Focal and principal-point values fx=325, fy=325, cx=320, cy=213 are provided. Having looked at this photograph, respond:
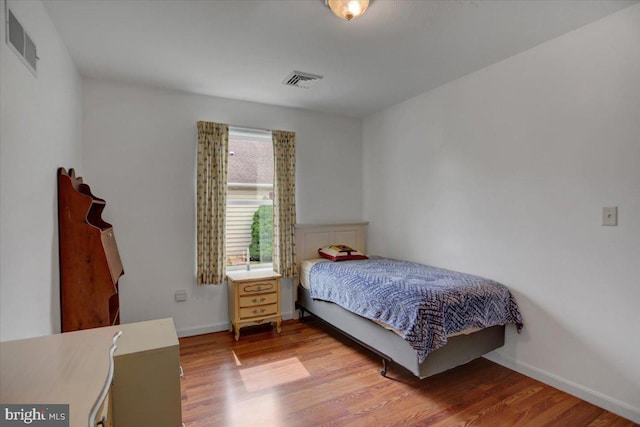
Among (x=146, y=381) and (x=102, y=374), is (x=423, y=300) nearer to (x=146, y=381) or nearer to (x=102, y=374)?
(x=146, y=381)

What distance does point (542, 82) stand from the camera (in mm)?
2439

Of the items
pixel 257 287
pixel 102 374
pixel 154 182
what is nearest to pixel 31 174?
pixel 102 374

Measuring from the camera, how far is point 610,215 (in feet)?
6.87

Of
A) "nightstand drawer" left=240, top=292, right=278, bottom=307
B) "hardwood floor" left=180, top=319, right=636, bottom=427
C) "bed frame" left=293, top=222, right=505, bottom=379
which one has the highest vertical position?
"nightstand drawer" left=240, top=292, right=278, bottom=307

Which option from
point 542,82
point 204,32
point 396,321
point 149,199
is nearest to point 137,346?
point 396,321

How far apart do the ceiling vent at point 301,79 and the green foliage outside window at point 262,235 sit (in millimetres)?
1446

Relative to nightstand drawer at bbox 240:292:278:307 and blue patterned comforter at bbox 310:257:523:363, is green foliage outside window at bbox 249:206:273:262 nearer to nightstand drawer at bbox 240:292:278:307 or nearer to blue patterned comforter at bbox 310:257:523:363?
nightstand drawer at bbox 240:292:278:307

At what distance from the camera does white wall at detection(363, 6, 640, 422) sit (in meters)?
2.04

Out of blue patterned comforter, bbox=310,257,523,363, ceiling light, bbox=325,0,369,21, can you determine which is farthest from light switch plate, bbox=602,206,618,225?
ceiling light, bbox=325,0,369,21

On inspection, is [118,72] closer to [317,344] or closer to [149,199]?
[149,199]

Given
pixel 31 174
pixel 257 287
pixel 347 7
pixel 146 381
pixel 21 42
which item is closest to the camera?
pixel 146 381

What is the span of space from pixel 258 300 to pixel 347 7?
2706mm

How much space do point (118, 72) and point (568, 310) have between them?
4082 mm

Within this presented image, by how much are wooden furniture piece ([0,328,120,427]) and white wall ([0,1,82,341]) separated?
57 centimetres
